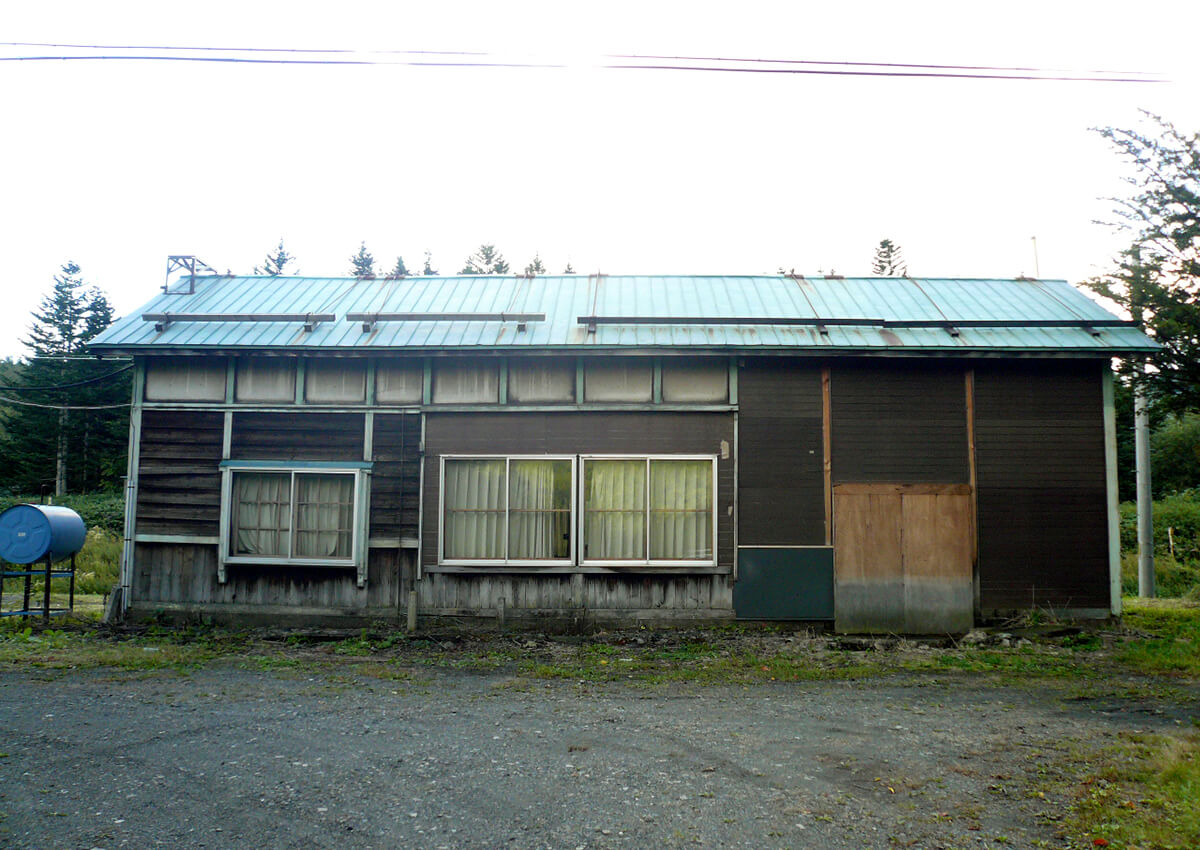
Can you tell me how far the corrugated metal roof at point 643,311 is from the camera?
34.8 feet

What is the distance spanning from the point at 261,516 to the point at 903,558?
8604 millimetres

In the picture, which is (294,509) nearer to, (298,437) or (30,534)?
(298,437)

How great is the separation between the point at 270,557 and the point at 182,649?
1.61m

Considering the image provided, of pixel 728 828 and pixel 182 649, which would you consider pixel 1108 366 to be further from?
pixel 182 649

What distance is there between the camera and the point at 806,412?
10680 millimetres

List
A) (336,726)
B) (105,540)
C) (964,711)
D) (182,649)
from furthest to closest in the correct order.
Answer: (105,540) → (182,649) → (964,711) → (336,726)

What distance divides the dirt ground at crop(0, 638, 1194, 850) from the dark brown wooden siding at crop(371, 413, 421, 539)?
8.86ft

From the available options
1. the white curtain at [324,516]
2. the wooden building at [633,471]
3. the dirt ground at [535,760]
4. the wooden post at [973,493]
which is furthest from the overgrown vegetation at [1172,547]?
the white curtain at [324,516]

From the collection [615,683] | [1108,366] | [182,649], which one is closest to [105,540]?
[182,649]

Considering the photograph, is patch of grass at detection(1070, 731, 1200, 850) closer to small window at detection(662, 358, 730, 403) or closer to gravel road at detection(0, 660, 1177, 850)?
gravel road at detection(0, 660, 1177, 850)

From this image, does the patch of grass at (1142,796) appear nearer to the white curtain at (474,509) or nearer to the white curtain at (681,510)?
the white curtain at (681,510)

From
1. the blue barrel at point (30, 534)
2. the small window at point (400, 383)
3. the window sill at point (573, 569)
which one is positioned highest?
the small window at point (400, 383)

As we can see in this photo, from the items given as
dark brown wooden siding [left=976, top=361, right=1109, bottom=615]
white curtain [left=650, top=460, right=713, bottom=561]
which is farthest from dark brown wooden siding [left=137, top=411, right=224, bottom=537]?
dark brown wooden siding [left=976, top=361, right=1109, bottom=615]

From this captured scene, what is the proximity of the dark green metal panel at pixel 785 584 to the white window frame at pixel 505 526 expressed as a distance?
2.27 m
